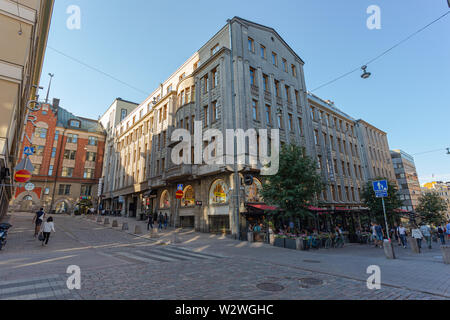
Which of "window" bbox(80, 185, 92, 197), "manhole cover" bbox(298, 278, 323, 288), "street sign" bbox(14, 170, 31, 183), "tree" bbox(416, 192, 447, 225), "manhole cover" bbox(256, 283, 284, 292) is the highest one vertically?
"window" bbox(80, 185, 92, 197)

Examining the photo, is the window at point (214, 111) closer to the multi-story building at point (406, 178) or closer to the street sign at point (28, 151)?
the street sign at point (28, 151)

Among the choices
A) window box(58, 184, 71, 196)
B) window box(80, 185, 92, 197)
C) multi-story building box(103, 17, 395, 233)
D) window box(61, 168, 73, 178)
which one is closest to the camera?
multi-story building box(103, 17, 395, 233)

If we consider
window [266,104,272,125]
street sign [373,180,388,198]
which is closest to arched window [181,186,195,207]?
window [266,104,272,125]

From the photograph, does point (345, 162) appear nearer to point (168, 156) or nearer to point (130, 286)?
point (168, 156)

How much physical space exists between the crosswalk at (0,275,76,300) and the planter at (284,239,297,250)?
40.8ft

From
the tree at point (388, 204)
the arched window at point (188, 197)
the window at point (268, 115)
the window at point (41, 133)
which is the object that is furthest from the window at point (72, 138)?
the tree at point (388, 204)

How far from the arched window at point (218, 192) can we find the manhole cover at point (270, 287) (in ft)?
45.9

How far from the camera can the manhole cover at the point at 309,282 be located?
251 inches

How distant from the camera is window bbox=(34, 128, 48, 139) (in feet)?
168

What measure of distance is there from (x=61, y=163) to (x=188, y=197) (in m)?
44.0

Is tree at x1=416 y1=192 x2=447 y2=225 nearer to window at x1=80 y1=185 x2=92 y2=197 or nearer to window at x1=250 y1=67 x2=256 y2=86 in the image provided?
window at x1=250 y1=67 x2=256 y2=86

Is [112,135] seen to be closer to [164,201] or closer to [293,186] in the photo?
[164,201]
